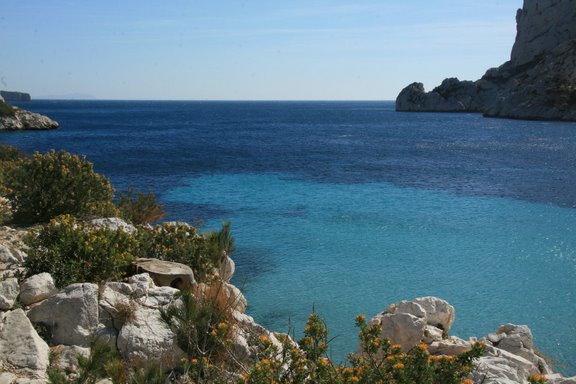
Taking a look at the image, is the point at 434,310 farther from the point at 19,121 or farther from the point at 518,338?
the point at 19,121

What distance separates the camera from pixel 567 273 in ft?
55.1

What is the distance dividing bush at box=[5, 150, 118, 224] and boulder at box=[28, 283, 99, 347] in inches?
243

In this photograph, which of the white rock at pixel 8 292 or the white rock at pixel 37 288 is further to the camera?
the white rock at pixel 37 288

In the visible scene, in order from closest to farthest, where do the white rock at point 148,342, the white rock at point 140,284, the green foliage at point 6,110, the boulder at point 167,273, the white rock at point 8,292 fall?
the white rock at point 148,342 → the white rock at point 8,292 → the white rock at point 140,284 → the boulder at point 167,273 → the green foliage at point 6,110

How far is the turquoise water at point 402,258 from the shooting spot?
45.2 feet

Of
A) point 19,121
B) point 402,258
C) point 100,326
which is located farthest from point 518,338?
point 19,121

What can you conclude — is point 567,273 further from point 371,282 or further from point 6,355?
point 6,355

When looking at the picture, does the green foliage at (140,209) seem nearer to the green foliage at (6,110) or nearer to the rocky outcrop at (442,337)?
the rocky outcrop at (442,337)

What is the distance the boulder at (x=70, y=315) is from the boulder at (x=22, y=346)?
42cm

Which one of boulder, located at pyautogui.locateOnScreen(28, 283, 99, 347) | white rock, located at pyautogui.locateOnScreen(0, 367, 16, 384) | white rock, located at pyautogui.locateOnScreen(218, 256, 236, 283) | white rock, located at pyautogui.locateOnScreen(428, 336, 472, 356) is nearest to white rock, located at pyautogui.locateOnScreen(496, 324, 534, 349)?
white rock, located at pyautogui.locateOnScreen(428, 336, 472, 356)

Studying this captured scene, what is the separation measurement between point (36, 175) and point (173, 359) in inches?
330

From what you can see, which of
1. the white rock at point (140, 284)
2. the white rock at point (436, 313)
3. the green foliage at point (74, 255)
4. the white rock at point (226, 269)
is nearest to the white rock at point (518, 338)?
the white rock at point (436, 313)

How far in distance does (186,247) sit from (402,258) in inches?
348

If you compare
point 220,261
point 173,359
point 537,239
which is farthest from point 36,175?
point 537,239
